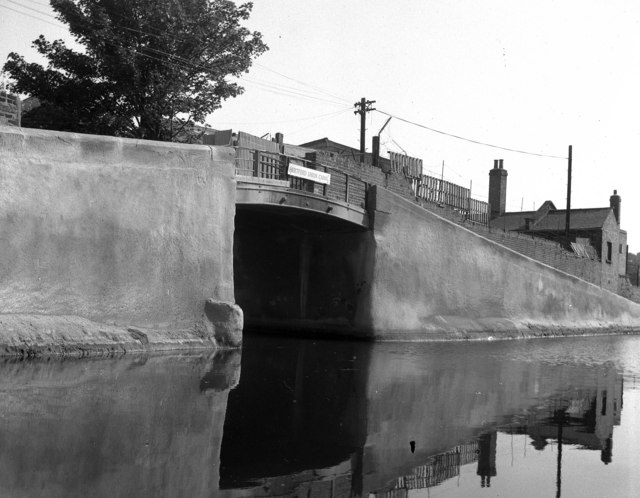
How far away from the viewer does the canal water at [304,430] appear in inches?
235

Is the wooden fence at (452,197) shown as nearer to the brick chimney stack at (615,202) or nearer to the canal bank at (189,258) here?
the canal bank at (189,258)

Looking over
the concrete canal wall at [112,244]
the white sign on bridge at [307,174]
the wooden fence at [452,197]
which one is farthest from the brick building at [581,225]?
the concrete canal wall at [112,244]

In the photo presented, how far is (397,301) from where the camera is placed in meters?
21.6

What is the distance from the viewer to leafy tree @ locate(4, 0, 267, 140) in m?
22.1

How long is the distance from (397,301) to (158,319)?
8853 millimetres

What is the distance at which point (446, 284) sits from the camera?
22.9 meters

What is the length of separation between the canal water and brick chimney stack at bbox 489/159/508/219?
31.5m

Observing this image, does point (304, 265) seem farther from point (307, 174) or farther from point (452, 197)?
point (452, 197)

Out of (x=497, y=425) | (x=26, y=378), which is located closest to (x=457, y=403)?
(x=497, y=425)

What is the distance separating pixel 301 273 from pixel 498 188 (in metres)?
26.4

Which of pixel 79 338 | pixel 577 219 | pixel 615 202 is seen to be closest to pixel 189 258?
pixel 79 338

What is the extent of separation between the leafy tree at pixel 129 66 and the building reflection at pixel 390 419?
10.4 meters

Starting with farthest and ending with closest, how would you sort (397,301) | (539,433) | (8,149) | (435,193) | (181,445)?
(435,193)
(397,301)
(8,149)
(539,433)
(181,445)

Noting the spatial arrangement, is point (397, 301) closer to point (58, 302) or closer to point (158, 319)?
point (158, 319)
